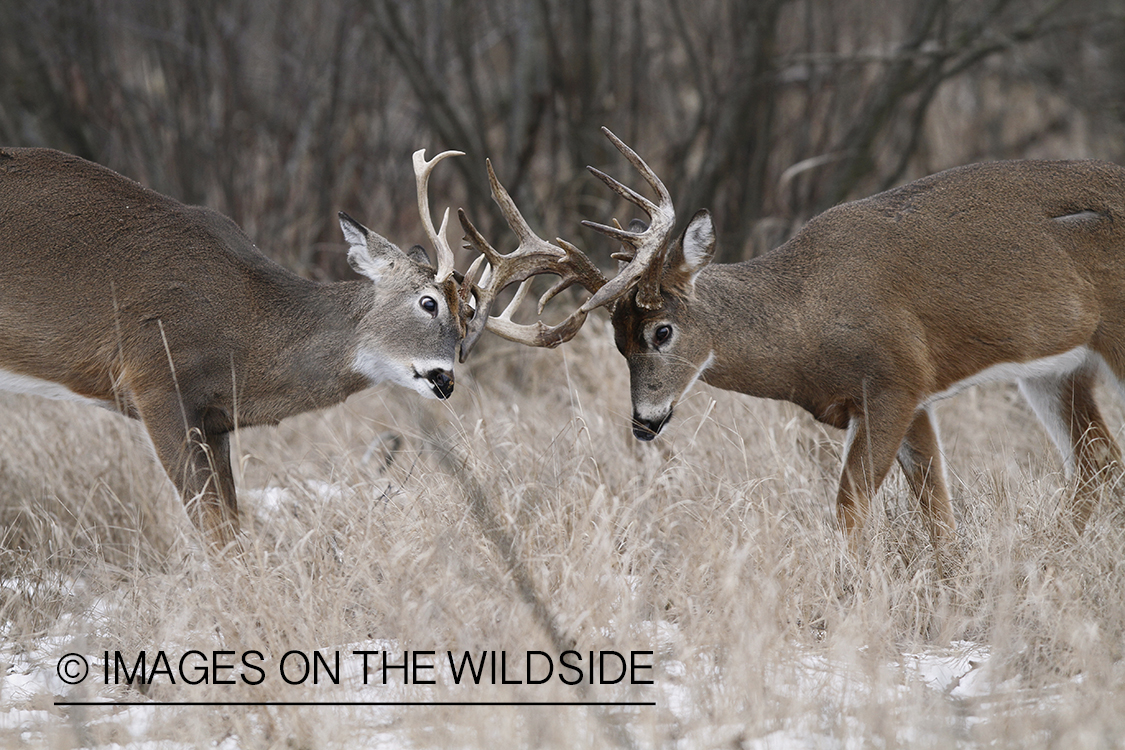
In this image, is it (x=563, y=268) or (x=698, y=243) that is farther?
(x=563, y=268)

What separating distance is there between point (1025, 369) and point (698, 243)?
1.47m

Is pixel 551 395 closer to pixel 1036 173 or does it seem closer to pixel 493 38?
pixel 1036 173

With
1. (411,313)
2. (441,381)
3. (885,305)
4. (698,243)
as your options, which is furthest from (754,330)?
(411,313)

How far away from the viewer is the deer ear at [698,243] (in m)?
4.90

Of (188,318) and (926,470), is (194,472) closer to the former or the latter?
(188,318)

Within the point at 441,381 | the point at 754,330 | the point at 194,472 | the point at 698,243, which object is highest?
the point at 698,243

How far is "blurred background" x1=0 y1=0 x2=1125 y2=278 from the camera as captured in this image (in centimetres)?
867

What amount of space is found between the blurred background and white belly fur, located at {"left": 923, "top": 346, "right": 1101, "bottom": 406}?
11.2 ft

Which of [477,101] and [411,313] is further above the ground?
[411,313]

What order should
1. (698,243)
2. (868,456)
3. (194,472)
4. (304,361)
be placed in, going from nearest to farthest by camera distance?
(868,456) < (194,472) < (698,243) < (304,361)

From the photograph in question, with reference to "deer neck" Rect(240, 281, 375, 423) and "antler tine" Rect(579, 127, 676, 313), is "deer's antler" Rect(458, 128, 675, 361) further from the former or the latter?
"deer neck" Rect(240, 281, 375, 423)

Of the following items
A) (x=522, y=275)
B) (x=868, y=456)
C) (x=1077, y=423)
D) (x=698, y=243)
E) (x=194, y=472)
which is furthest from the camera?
(x=1077, y=423)

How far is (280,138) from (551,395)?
4.00m

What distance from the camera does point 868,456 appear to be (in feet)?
15.7
